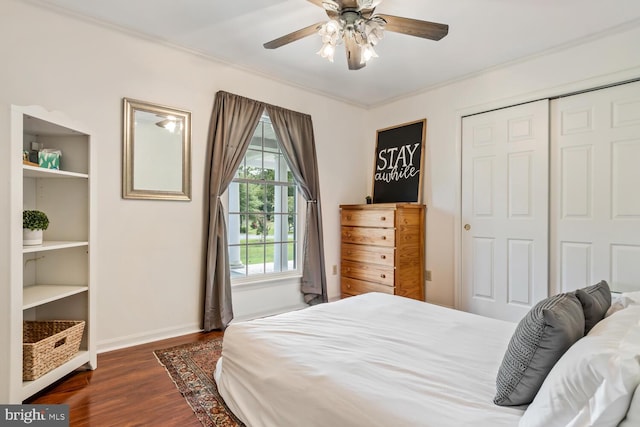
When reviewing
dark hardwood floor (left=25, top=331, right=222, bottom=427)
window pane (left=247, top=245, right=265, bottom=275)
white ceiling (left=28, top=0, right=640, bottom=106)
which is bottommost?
dark hardwood floor (left=25, top=331, right=222, bottom=427)

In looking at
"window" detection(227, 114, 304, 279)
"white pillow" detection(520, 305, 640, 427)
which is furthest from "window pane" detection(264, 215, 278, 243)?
"white pillow" detection(520, 305, 640, 427)

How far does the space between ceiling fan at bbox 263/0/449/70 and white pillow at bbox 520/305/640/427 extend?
170cm

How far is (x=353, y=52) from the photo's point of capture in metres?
2.25

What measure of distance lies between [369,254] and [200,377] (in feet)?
7.04

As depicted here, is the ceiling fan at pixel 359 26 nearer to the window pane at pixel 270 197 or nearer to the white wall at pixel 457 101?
the white wall at pixel 457 101

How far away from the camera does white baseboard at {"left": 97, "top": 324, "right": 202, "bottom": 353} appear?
8.34ft

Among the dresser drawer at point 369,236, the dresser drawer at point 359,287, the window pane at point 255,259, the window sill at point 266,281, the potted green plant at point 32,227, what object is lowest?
the dresser drawer at point 359,287

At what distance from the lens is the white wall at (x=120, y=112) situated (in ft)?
7.48

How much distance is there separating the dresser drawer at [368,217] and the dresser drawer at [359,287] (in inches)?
26.2

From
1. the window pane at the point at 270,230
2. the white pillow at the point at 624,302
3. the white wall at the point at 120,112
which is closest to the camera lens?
the white pillow at the point at 624,302

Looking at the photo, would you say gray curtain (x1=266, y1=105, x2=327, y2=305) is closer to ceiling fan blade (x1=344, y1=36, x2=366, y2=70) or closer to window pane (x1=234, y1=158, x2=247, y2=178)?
window pane (x1=234, y1=158, x2=247, y2=178)

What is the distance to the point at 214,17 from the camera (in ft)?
8.09

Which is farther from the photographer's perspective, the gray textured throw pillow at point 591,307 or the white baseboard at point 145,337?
the white baseboard at point 145,337

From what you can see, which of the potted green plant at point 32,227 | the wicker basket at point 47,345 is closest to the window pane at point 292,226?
the wicker basket at point 47,345
